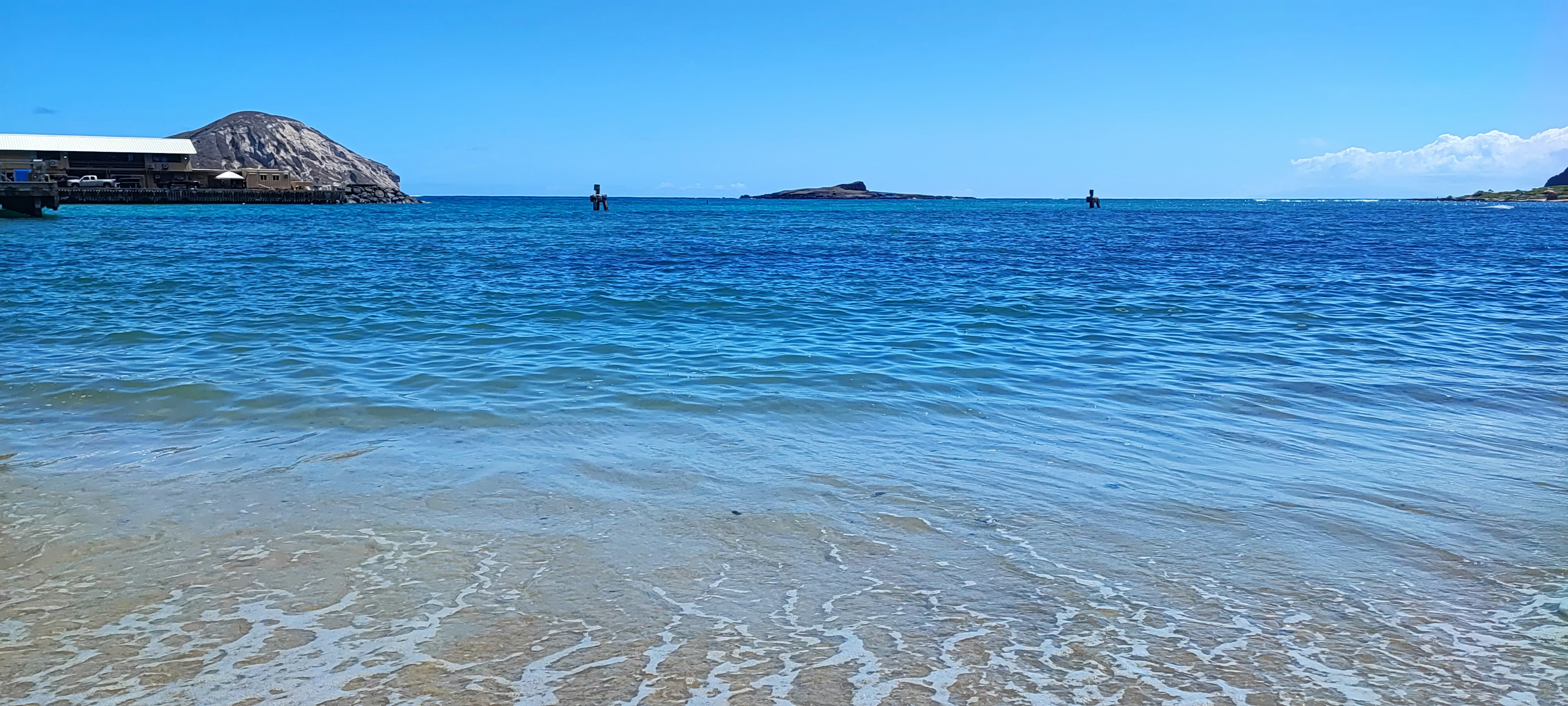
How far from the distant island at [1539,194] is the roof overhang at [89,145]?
166 meters

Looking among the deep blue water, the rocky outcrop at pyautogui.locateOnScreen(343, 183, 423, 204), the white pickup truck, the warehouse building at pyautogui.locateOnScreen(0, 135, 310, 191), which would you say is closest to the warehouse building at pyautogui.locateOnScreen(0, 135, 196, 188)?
the warehouse building at pyautogui.locateOnScreen(0, 135, 310, 191)

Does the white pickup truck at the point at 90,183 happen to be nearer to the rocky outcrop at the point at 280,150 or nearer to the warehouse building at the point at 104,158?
the warehouse building at the point at 104,158

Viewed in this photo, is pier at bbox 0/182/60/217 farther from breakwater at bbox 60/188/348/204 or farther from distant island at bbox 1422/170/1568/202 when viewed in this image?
distant island at bbox 1422/170/1568/202

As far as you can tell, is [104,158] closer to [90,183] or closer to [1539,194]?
[90,183]

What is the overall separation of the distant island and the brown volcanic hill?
549 feet

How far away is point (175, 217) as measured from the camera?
52.9 m

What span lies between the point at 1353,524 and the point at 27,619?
612 cm

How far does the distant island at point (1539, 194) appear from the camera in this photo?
13875 centimetres

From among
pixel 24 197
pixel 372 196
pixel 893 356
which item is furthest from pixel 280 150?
pixel 893 356

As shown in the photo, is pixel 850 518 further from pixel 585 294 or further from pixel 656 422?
pixel 585 294

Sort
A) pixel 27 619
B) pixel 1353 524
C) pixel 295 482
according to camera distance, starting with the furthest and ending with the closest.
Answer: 1. pixel 295 482
2. pixel 1353 524
3. pixel 27 619

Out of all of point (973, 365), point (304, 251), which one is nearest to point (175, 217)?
point (304, 251)

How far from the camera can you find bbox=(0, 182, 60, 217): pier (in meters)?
46.0

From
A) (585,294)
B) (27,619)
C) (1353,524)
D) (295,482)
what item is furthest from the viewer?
(585,294)
